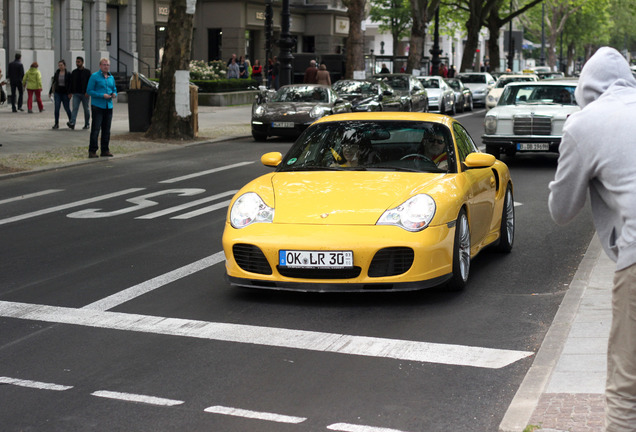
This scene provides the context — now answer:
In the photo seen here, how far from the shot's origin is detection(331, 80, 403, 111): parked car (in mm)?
29844

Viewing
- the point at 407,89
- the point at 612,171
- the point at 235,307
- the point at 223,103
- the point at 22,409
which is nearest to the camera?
the point at 612,171

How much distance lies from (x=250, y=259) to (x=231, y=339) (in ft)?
3.76

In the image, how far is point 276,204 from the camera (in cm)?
779

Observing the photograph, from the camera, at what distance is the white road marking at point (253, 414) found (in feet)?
16.3

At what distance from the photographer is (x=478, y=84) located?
4766 centimetres

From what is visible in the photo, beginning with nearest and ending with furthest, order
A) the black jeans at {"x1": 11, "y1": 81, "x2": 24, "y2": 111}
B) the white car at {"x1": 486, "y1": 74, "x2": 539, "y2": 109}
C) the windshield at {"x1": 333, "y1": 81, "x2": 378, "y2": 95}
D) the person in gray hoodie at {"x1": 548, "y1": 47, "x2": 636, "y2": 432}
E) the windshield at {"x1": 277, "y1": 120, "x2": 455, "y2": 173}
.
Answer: the person in gray hoodie at {"x1": 548, "y1": 47, "x2": 636, "y2": 432} < the windshield at {"x1": 277, "y1": 120, "x2": 455, "y2": 173} < the windshield at {"x1": 333, "y1": 81, "x2": 378, "y2": 95} < the black jeans at {"x1": 11, "y1": 81, "x2": 24, "y2": 111} < the white car at {"x1": 486, "y1": 74, "x2": 539, "y2": 109}

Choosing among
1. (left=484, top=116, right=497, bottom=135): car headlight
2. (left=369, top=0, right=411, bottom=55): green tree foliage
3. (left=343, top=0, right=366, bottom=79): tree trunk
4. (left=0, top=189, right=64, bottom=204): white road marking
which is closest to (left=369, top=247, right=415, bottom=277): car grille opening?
(left=0, top=189, right=64, bottom=204): white road marking

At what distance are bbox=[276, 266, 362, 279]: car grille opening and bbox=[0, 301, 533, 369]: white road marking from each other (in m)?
0.68

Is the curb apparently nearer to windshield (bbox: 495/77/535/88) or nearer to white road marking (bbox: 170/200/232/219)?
white road marking (bbox: 170/200/232/219)

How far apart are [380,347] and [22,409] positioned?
2197 mm

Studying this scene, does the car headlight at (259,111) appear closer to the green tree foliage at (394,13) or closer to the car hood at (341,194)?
the car hood at (341,194)

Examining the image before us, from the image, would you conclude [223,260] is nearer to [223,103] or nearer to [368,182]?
[368,182]

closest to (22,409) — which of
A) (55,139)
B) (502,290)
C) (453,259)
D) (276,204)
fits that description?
(276,204)

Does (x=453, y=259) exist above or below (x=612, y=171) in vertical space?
below
